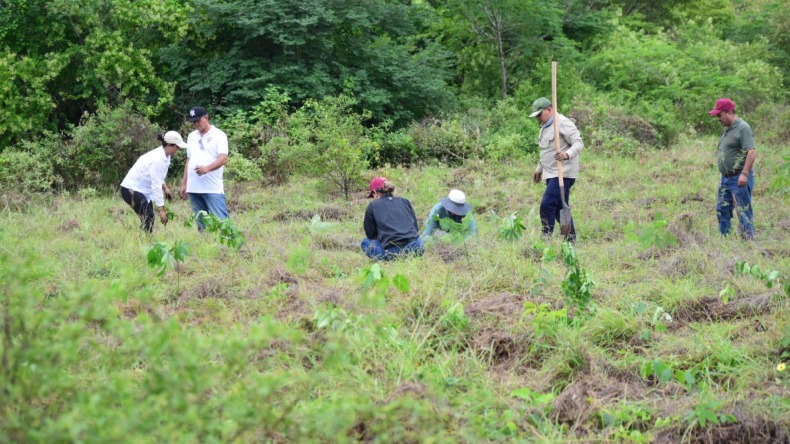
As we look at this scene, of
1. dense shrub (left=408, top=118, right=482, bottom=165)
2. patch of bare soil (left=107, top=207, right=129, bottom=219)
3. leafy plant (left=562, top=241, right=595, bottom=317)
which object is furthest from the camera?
dense shrub (left=408, top=118, right=482, bottom=165)

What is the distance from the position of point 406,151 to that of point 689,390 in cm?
1115

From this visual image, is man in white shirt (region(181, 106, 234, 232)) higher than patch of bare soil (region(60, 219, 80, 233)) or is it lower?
higher

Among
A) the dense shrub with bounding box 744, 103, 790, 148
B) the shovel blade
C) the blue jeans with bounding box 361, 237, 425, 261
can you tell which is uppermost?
the blue jeans with bounding box 361, 237, 425, 261

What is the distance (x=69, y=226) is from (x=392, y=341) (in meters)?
6.27

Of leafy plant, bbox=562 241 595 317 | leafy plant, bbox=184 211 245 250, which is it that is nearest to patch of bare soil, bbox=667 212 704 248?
leafy plant, bbox=562 241 595 317

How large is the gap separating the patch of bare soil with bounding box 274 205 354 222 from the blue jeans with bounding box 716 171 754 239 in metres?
4.50

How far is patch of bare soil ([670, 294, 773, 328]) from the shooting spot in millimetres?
5441

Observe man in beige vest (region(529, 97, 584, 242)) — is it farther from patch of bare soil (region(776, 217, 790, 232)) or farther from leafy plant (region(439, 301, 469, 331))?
leafy plant (region(439, 301, 469, 331))

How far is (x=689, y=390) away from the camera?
14.3ft

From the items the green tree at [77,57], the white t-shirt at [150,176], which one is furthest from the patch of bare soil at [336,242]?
the green tree at [77,57]

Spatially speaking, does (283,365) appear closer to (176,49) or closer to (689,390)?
(689,390)

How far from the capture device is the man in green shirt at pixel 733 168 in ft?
26.2

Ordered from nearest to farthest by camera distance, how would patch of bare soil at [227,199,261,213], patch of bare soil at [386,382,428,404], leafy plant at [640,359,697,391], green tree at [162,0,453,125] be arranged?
patch of bare soil at [386,382,428,404] < leafy plant at [640,359,697,391] < patch of bare soil at [227,199,261,213] < green tree at [162,0,453,125]

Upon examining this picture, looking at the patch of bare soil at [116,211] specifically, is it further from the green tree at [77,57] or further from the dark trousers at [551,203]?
the dark trousers at [551,203]
